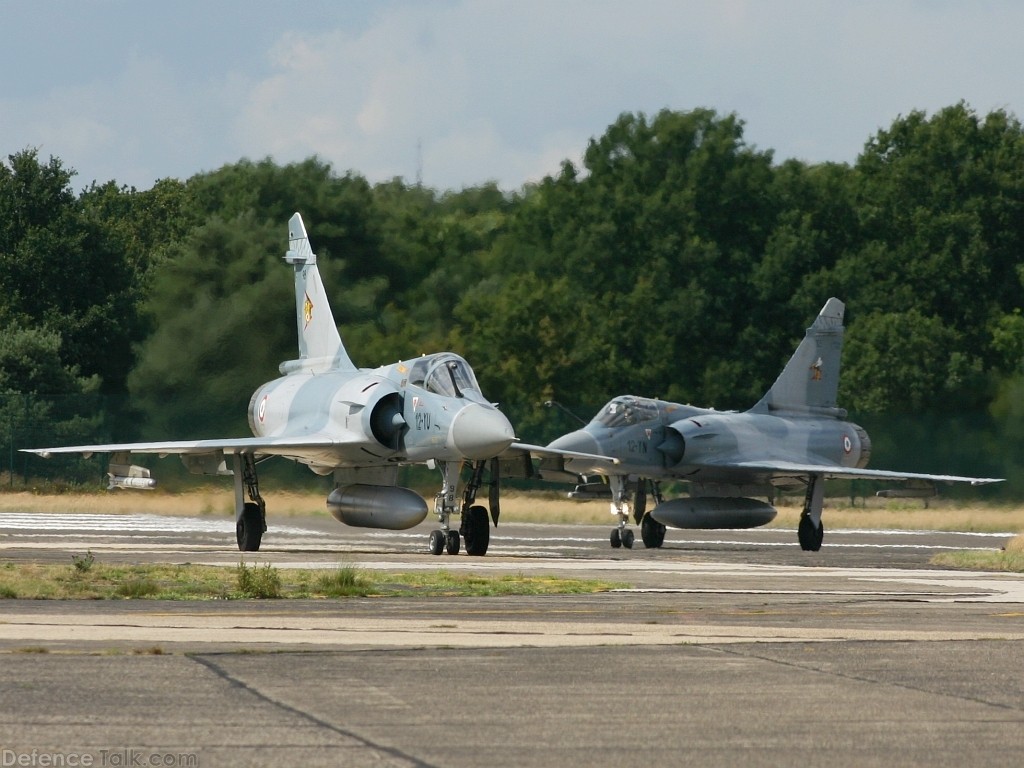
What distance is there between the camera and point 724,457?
86.6ft

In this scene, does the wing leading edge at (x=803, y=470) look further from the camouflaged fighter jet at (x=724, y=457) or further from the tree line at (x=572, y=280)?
the tree line at (x=572, y=280)

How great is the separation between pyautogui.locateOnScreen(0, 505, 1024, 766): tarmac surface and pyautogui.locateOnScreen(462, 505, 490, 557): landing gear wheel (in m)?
5.57

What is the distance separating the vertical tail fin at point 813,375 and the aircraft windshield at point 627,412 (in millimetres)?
2881

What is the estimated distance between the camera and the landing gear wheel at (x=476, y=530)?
21.0 meters

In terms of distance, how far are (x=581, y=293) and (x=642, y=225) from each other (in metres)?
3.19

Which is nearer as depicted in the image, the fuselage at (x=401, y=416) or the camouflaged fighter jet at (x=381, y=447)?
the fuselage at (x=401, y=416)

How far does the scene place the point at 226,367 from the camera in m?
43.7

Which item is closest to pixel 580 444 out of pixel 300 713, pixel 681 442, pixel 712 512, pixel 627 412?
pixel 627 412

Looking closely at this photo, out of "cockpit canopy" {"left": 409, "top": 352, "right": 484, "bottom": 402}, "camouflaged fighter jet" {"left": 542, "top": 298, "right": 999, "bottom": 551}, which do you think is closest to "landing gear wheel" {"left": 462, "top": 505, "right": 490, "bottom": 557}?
"cockpit canopy" {"left": 409, "top": 352, "right": 484, "bottom": 402}

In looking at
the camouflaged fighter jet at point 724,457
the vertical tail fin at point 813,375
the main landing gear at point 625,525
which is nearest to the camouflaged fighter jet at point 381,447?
the main landing gear at point 625,525

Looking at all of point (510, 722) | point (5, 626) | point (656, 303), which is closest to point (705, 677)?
point (510, 722)

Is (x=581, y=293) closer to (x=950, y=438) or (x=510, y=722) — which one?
(x=950, y=438)

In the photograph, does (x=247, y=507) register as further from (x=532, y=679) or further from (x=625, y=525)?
(x=532, y=679)

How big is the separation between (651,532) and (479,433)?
20.5 feet
